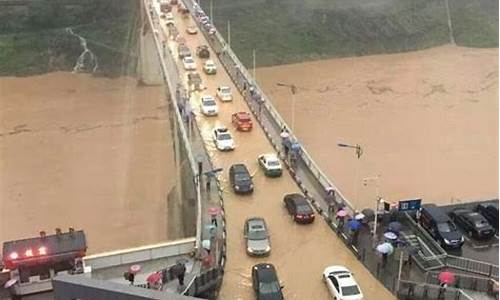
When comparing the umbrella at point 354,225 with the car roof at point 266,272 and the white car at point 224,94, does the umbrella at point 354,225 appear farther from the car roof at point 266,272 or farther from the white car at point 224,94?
the white car at point 224,94

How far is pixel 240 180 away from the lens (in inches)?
928

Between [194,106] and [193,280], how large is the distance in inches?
614

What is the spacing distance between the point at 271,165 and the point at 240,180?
1605mm

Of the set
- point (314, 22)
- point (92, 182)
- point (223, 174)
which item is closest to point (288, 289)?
point (223, 174)

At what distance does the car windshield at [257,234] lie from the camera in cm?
1977

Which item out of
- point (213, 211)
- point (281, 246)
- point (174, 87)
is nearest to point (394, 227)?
point (281, 246)

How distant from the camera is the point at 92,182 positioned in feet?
109

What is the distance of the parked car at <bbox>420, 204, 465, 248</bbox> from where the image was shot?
Answer: 71.2 feet

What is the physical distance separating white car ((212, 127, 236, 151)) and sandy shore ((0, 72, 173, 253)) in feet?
15.1

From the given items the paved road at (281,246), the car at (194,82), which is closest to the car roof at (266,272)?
the paved road at (281,246)

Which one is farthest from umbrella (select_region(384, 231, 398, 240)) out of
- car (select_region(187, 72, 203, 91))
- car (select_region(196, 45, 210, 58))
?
car (select_region(196, 45, 210, 58))

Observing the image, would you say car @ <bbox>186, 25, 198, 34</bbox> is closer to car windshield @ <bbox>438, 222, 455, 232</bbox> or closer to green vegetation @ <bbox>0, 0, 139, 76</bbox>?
green vegetation @ <bbox>0, 0, 139, 76</bbox>

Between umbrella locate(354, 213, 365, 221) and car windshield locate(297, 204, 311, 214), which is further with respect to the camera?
car windshield locate(297, 204, 311, 214)

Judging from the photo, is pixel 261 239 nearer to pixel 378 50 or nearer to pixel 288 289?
Result: pixel 288 289
